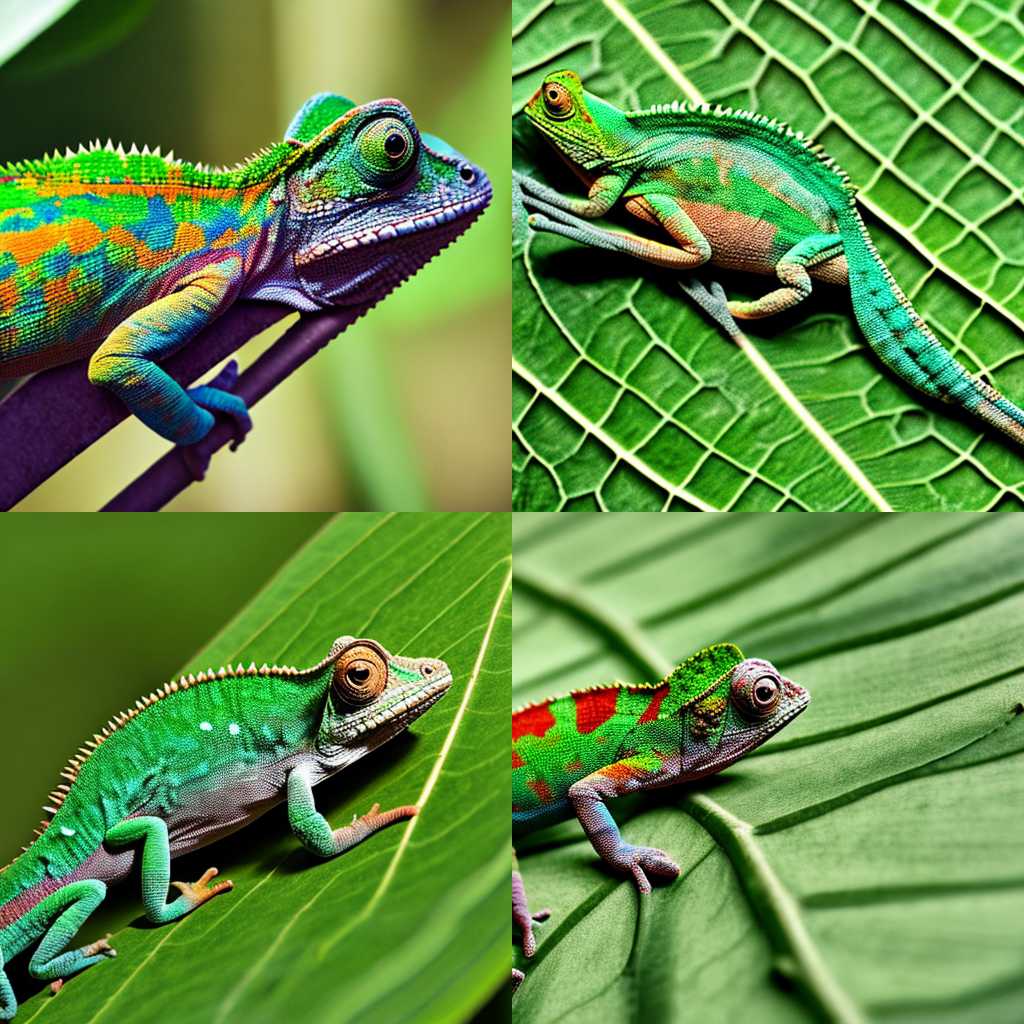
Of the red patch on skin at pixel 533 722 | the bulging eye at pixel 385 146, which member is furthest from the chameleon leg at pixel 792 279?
the red patch on skin at pixel 533 722

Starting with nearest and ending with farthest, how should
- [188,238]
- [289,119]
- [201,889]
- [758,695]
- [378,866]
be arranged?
[378,866], [201,889], [758,695], [188,238], [289,119]

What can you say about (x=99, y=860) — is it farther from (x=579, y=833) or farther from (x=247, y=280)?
(x=247, y=280)

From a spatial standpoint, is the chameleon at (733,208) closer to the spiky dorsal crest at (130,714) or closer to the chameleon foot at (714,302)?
the chameleon foot at (714,302)

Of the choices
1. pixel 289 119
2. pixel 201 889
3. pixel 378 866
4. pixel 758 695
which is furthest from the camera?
pixel 289 119

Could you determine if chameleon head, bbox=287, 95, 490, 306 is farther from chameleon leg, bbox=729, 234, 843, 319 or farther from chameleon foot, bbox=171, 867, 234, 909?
chameleon foot, bbox=171, 867, 234, 909

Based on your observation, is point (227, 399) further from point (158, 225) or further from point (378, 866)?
point (378, 866)

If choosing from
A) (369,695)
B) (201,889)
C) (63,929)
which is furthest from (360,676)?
(63,929)
